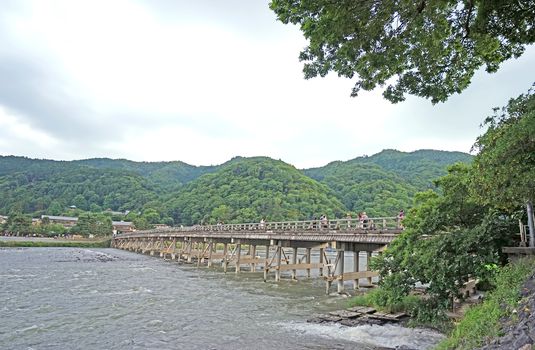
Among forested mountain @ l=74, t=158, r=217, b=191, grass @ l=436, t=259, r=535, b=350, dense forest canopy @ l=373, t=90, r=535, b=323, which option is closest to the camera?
grass @ l=436, t=259, r=535, b=350

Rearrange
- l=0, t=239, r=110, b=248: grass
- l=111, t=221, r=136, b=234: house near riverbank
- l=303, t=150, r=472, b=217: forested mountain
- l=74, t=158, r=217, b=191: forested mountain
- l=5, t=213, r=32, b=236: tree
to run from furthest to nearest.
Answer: l=74, t=158, r=217, b=191: forested mountain
l=111, t=221, r=136, b=234: house near riverbank
l=5, t=213, r=32, b=236: tree
l=303, t=150, r=472, b=217: forested mountain
l=0, t=239, r=110, b=248: grass

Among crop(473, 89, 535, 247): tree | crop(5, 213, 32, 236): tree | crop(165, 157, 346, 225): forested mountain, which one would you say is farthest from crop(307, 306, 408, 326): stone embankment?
crop(5, 213, 32, 236): tree

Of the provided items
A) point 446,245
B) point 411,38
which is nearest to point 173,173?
point 446,245

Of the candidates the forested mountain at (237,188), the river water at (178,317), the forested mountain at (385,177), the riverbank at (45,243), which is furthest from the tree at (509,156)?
the riverbank at (45,243)

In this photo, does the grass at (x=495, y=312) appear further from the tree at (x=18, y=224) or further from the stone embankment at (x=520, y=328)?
the tree at (x=18, y=224)

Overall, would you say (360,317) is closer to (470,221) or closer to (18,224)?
(470,221)

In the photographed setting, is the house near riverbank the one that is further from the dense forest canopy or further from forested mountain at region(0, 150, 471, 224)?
the dense forest canopy

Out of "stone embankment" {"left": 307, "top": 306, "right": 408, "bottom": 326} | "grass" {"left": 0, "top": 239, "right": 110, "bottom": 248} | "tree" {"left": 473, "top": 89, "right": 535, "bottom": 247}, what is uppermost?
"tree" {"left": 473, "top": 89, "right": 535, "bottom": 247}
